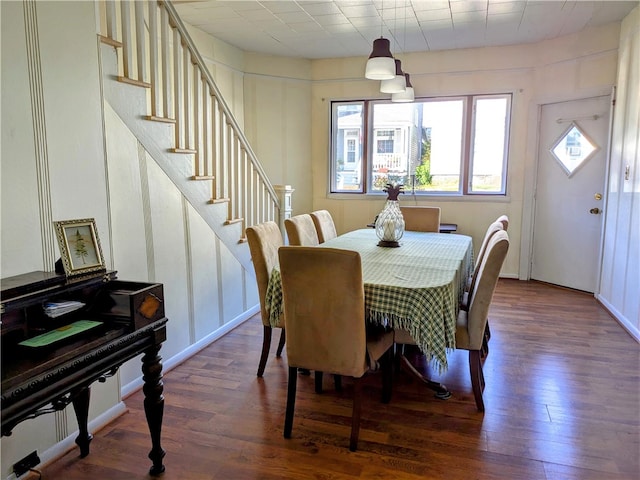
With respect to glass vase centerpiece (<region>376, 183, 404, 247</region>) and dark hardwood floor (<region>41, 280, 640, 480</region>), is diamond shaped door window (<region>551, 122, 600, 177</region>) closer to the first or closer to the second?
dark hardwood floor (<region>41, 280, 640, 480</region>)

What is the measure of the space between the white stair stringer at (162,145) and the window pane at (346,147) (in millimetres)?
2663

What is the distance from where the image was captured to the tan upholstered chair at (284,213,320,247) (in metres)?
3.41

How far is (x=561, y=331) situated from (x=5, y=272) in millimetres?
3788

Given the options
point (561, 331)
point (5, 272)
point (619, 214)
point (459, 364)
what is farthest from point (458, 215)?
point (5, 272)

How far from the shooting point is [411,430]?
2256 mm

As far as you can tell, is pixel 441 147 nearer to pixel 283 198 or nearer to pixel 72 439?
pixel 283 198

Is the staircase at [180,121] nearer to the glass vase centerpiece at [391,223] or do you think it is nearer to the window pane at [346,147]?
the glass vase centerpiece at [391,223]

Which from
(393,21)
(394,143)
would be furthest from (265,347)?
(394,143)

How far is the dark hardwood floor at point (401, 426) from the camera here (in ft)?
6.43

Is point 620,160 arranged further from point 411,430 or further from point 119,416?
point 119,416

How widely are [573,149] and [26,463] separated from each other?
5.40 meters

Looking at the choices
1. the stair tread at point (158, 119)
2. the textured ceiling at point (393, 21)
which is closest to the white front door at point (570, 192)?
the textured ceiling at point (393, 21)

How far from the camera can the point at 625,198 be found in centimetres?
393

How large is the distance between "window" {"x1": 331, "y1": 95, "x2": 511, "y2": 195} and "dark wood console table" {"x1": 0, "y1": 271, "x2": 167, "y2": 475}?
176 inches
